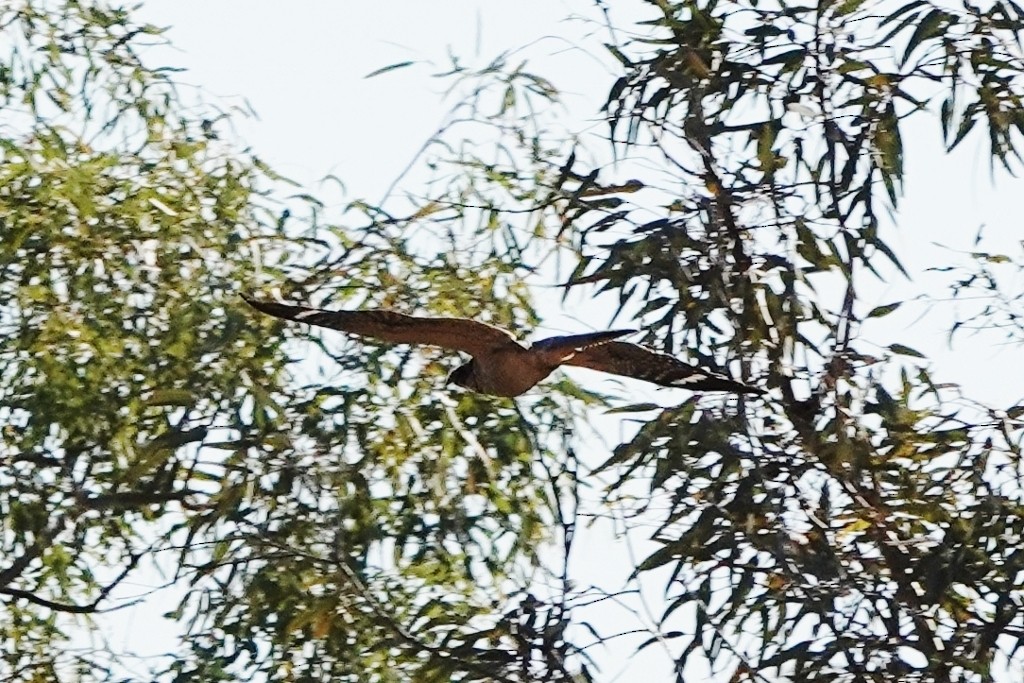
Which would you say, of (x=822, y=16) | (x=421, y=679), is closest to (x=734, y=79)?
(x=822, y=16)

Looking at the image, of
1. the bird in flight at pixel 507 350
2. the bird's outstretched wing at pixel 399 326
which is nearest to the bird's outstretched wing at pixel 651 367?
the bird in flight at pixel 507 350

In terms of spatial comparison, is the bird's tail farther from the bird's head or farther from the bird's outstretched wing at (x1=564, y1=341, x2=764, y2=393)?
the bird's head

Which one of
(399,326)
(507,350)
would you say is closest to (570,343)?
(507,350)

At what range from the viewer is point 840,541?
2.38 metres

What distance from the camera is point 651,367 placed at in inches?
88.6

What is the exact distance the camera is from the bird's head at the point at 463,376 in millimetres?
2357

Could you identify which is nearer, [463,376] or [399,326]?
[399,326]

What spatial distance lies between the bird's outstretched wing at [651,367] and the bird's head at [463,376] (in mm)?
130

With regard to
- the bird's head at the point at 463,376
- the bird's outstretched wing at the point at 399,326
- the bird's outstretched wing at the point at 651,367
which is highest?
the bird's head at the point at 463,376

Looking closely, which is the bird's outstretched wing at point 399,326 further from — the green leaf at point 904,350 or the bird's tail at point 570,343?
the green leaf at point 904,350

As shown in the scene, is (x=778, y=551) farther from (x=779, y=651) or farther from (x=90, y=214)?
(x=90, y=214)

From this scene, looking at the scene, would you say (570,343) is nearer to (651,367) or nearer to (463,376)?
(651,367)

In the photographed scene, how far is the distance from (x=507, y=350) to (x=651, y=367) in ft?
0.57

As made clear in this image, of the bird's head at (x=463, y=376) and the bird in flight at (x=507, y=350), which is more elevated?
the bird's head at (x=463, y=376)
